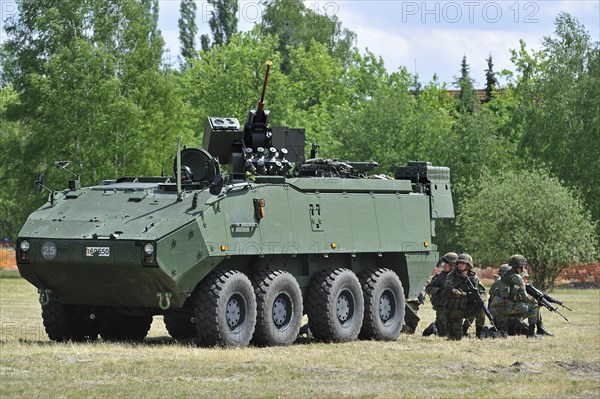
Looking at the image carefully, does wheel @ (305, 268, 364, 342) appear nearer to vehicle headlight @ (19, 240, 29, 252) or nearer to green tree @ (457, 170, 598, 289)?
vehicle headlight @ (19, 240, 29, 252)

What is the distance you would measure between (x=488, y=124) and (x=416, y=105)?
9.05 m

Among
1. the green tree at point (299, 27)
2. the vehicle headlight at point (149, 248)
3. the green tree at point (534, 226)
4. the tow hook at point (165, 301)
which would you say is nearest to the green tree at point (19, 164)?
the green tree at point (534, 226)

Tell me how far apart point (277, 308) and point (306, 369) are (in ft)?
11.4

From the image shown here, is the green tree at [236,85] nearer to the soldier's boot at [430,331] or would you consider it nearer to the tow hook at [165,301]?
the soldier's boot at [430,331]

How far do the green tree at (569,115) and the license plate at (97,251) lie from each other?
120 ft

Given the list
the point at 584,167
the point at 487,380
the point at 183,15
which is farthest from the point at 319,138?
the point at 487,380

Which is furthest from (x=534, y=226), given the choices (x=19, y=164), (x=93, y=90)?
(x=19, y=164)

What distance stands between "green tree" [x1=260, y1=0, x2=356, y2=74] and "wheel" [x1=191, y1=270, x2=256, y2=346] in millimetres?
62480

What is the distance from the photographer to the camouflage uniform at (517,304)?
21.7 m

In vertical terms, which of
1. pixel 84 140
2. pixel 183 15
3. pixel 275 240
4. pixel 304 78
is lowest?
pixel 275 240

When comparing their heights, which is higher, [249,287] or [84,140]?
[84,140]

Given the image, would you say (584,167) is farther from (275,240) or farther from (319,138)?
(275,240)

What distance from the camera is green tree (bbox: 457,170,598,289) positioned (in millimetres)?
44531

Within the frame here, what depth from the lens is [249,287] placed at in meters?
18.2
